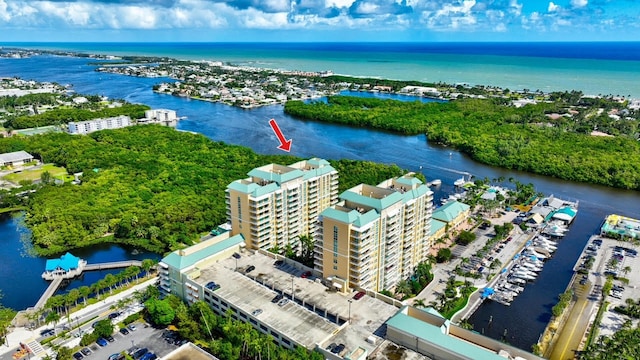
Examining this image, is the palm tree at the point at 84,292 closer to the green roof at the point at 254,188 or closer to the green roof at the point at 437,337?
the green roof at the point at 254,188

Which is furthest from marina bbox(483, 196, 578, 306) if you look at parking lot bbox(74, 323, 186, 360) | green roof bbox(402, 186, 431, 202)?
parking lot bbox(74, 323, 186, 360)

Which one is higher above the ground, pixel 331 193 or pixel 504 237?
pixel 331 193

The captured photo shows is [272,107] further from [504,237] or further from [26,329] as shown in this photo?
[26,329]

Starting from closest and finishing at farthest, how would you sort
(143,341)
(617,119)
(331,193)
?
(143,341) < (331,193) < (617,119)

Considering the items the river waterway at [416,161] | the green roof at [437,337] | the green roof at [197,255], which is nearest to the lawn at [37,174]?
the river waterway at [416,161]

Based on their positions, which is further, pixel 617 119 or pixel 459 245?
pixel 617 119

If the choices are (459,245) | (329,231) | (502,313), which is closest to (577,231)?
(459,245)

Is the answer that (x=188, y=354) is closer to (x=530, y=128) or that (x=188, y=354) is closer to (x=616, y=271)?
(x=616, y=271)

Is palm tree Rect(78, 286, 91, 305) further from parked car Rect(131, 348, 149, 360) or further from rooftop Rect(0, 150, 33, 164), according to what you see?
rooftop Rect(0, 150, 33, 164)
